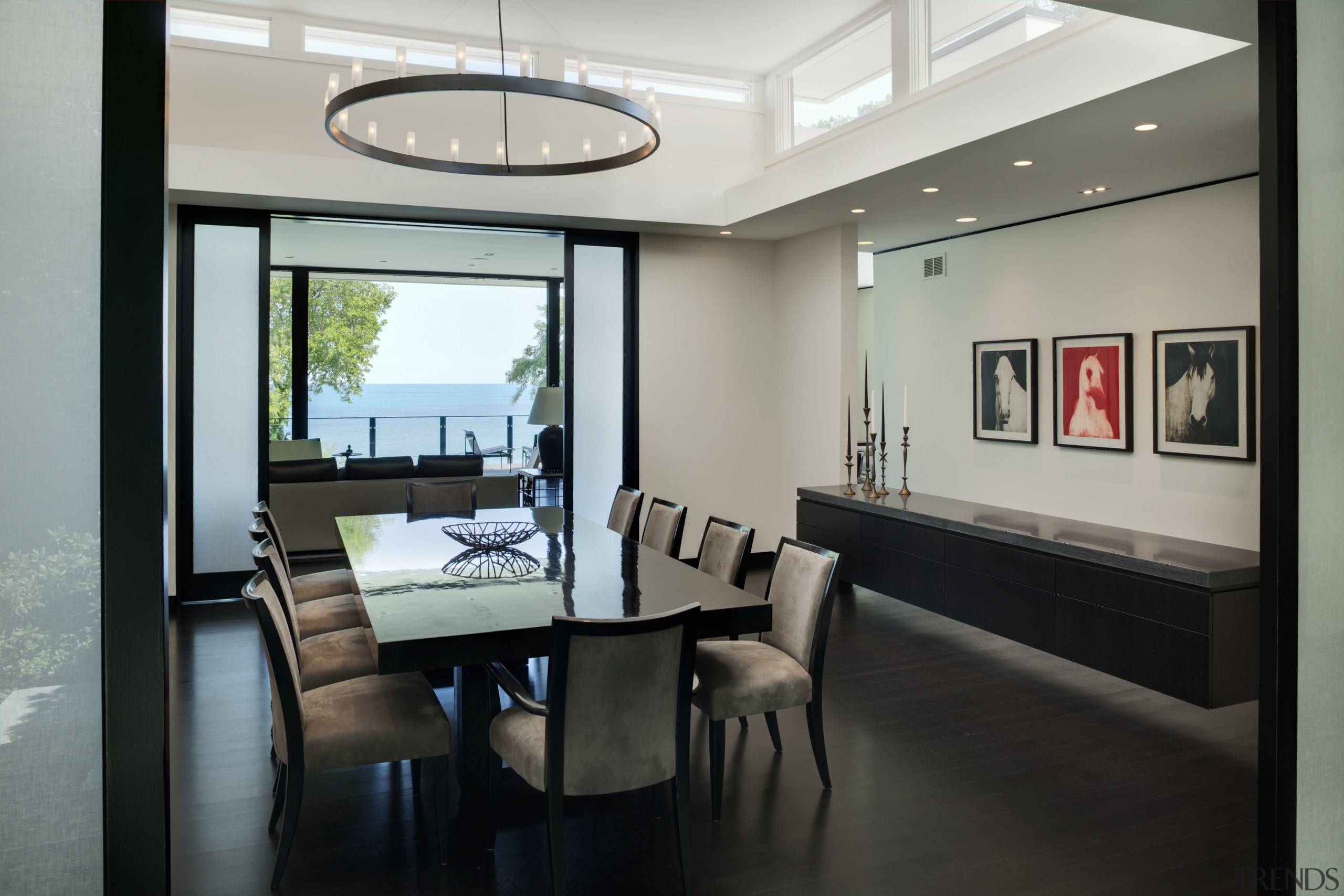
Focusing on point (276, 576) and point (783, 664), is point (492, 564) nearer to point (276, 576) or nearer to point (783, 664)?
point (276, 576)

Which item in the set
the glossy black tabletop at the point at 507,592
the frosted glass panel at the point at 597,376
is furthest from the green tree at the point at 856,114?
the glossy black tabletop at the point at 507,592

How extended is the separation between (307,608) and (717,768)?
2091mm

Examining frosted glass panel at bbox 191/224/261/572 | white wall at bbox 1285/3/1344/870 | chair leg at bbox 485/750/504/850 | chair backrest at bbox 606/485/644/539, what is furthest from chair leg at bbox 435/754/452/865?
frosted glass panel at bbox 191/224/261/572

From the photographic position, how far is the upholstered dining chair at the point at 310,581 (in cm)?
416

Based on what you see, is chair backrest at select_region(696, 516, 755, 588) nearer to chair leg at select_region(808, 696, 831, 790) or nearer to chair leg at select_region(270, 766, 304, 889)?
chair leg at select_region(808, 696, 831, 790)

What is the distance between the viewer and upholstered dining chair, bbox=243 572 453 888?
8.21ft

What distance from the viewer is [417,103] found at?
438cm

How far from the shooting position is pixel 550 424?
29.7 ft

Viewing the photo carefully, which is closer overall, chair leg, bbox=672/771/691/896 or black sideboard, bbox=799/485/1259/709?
chair leg, bbox=672/771/691/896

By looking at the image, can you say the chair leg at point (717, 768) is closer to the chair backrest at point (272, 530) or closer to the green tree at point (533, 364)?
the chair backrest at point (272, 530)

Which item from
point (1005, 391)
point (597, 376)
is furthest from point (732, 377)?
point (1005, 391)

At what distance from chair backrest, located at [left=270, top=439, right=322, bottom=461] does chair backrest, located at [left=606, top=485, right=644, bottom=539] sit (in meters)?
6.10

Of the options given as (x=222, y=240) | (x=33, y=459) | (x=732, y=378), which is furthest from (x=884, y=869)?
(x=222, y=240)

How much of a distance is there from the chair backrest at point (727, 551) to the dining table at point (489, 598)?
18cm
